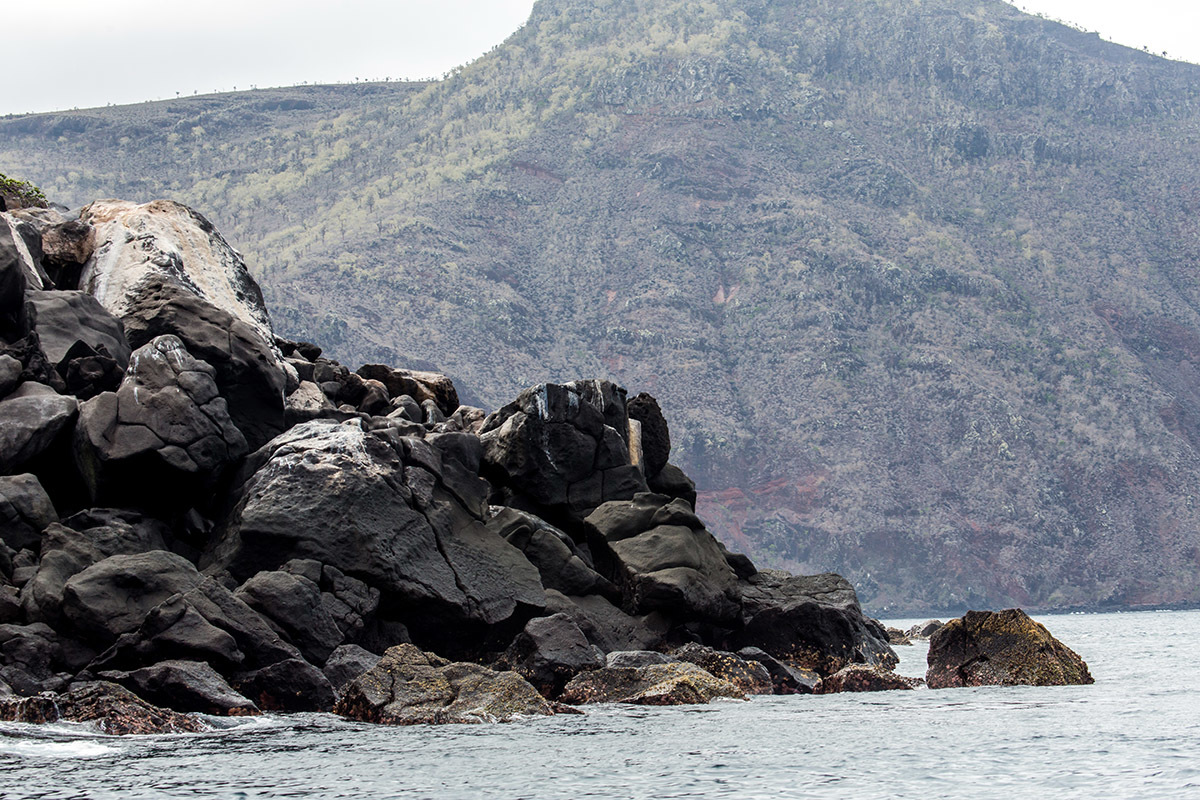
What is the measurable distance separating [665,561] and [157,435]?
12896 mm

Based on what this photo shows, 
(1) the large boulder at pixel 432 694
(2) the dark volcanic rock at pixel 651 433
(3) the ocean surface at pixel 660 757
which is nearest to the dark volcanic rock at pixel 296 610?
(1) the large boulder at pixel 432 694

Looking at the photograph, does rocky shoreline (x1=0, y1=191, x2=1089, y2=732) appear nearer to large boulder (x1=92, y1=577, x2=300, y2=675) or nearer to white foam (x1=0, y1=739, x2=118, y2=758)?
A: large boulder (x1=92, y1=577, x2=300, y2=675)

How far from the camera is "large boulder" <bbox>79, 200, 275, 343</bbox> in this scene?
3497 cm

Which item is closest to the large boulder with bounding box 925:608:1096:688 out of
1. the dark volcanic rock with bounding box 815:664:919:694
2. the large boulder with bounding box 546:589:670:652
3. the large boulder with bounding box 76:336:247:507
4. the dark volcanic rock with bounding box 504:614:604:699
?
the dark volcanic rock with bounding box 815:664:919:694

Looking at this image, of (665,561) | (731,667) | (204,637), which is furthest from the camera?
(665,561)

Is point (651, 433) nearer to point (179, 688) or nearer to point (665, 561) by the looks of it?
point (665, 561)

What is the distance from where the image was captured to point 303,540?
27938 mm

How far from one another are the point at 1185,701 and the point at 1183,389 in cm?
18284

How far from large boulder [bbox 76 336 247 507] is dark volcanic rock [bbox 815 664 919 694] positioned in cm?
1544

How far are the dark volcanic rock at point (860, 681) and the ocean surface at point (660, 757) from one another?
4.95m

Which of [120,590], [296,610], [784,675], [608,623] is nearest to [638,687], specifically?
[608,623]

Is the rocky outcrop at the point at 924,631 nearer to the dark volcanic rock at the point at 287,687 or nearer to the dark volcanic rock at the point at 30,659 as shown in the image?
the dark volcanic rock at the point at 287,687

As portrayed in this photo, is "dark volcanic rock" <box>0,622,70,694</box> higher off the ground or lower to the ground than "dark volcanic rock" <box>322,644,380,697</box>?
higher

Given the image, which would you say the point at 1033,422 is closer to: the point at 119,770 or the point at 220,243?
the point at 220,243
